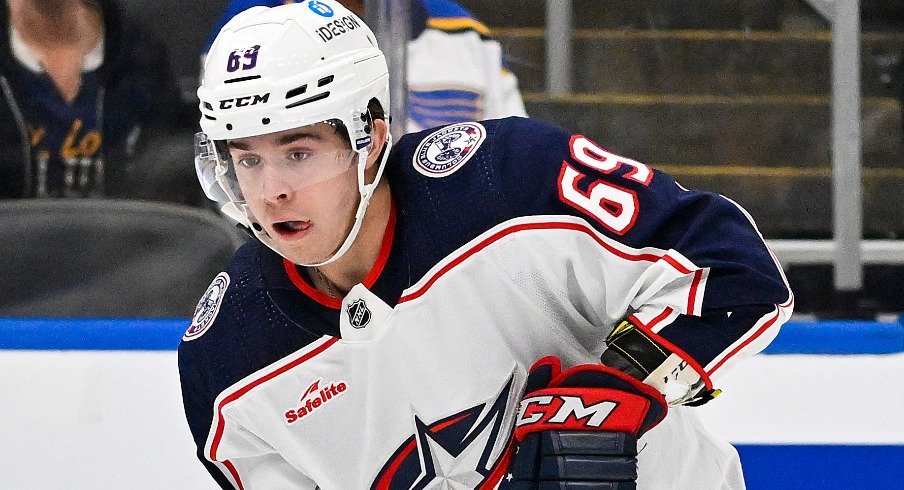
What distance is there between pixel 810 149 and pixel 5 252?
5.09 ft

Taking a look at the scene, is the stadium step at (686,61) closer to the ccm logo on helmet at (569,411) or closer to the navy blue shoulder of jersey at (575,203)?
the navy blue shoulder of jersey at (575,203)

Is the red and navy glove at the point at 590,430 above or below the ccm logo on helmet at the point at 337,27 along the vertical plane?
below

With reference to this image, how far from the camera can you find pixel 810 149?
2596mm

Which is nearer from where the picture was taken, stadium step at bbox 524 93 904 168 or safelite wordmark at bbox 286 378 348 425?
safelite wordmark at bbox 286 378 348 425

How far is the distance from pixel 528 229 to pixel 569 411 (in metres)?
0.21

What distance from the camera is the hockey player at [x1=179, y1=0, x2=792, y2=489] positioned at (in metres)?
1.26

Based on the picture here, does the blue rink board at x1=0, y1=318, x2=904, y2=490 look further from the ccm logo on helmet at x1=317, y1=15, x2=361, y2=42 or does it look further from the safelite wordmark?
the ccm logo on helmet at x1=317, y1=15, x2=361, y2=42

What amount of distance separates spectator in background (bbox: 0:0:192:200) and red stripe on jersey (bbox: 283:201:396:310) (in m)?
0.99

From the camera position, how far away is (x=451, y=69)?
→ 2.54 m

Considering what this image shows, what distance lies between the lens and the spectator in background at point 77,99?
2.28 metres

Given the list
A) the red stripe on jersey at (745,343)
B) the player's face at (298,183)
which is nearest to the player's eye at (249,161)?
the player's face at (298,183)

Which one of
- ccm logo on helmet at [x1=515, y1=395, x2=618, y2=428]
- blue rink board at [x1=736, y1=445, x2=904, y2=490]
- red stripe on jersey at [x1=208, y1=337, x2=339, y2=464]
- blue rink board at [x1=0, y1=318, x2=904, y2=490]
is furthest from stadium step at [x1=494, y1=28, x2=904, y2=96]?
ccm logo on helmet at [x1=515, y1=395, x2=618, y2=428]

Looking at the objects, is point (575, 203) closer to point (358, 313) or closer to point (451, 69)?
point (358, 313)

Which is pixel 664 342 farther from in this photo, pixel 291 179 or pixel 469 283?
pixel 291 179
